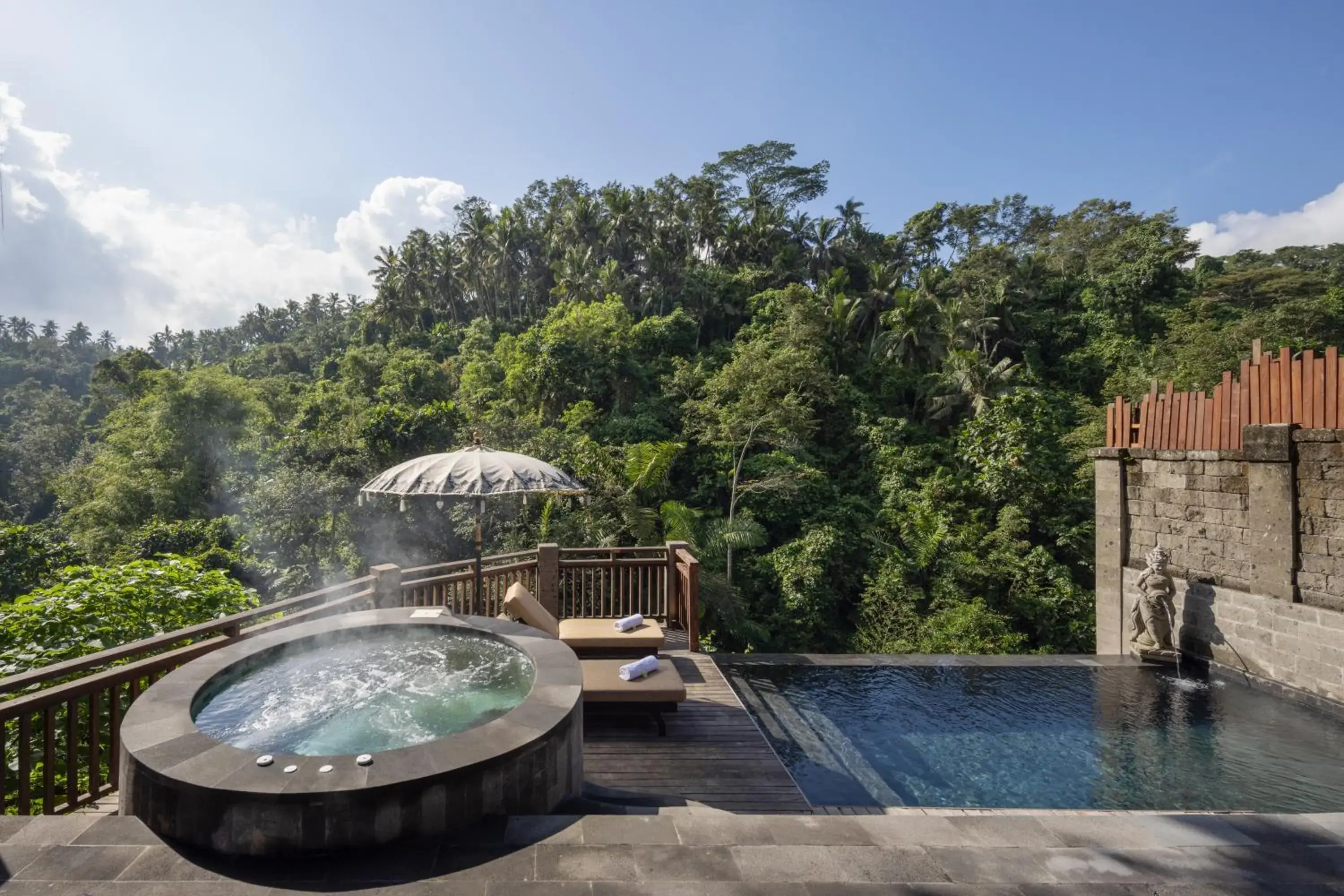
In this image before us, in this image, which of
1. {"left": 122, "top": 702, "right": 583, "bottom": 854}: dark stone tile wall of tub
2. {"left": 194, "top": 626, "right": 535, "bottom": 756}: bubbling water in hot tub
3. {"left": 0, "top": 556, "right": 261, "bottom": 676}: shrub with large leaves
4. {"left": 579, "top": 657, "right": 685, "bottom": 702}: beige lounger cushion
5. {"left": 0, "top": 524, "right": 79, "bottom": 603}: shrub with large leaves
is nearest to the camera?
{"left": 122, "top": 702, "right": 583, "bottom": 854}: dark stone tile wall of tub

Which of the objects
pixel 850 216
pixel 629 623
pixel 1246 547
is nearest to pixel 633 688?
pixel 629 623

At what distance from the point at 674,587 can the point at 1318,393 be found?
752 cm

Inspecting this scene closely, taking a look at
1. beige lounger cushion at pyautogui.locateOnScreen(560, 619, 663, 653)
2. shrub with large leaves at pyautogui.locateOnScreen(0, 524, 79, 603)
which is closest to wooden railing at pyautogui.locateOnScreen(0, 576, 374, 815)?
beige lounger cushion at pyautogui.locateOnScreen(560, 619, 663, 653)

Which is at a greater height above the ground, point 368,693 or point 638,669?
point 368,693

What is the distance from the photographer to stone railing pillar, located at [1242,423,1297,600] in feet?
23.0

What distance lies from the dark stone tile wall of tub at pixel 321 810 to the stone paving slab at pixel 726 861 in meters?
0.06

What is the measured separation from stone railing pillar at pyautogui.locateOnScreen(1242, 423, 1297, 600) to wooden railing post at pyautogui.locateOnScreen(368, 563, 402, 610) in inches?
381

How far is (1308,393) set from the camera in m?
6.92

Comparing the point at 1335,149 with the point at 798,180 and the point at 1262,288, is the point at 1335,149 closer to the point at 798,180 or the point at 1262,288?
the point at 1262,288

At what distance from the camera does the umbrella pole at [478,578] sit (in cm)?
662

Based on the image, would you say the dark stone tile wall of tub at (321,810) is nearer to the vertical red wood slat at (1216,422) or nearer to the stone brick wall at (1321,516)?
the stone brick wall at (1321,516)

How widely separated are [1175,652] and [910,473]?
11.8 meters

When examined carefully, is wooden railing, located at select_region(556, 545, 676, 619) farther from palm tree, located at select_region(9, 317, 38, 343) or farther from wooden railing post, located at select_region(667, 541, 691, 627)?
palm tree, located at select_region(9, 317, 38, 343)

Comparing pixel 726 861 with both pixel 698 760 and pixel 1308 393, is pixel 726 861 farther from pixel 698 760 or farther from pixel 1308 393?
pixel 1308 393
